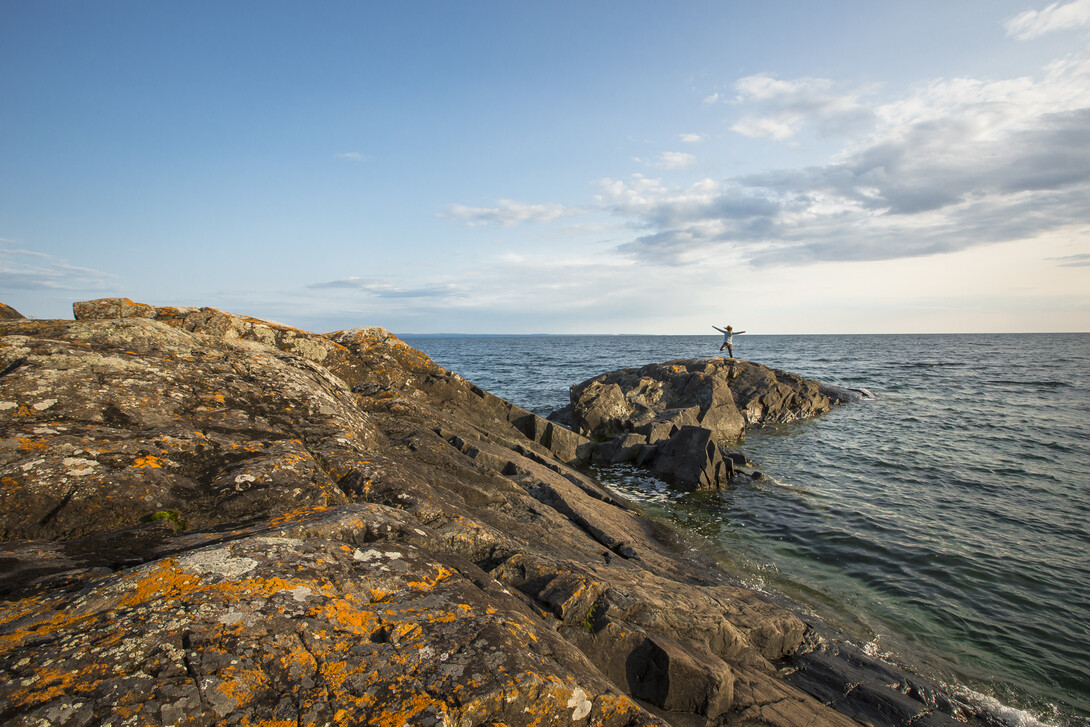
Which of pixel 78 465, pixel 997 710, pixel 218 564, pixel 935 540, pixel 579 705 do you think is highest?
pixel 78 465

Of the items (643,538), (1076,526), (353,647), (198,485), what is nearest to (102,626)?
(353,647)

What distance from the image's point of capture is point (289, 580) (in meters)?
3.74

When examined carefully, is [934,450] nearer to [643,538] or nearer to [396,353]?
[643,538]

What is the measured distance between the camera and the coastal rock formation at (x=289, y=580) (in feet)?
9.90

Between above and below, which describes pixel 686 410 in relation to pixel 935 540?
above

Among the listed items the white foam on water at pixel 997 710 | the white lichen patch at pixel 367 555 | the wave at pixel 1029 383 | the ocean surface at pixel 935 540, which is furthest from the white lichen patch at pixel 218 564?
the wave at pixel 1029 383

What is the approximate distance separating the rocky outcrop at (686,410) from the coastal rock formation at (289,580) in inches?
371

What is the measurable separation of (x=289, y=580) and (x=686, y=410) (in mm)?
23185

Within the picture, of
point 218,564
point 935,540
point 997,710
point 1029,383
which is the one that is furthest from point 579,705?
point 1029,383

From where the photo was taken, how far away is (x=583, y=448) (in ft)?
66.2

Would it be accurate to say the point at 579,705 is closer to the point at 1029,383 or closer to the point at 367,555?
the point at 367,555

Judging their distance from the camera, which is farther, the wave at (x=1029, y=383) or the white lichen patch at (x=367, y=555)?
the wave at (x=1029, y=383)

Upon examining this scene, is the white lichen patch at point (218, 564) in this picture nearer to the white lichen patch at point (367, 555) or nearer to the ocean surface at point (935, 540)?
the white lichen patch at point (367, 555)

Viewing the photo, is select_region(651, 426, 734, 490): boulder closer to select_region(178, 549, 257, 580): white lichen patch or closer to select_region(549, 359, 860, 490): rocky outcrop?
select_region(549, 359, 860, 490): rocky outcrop
